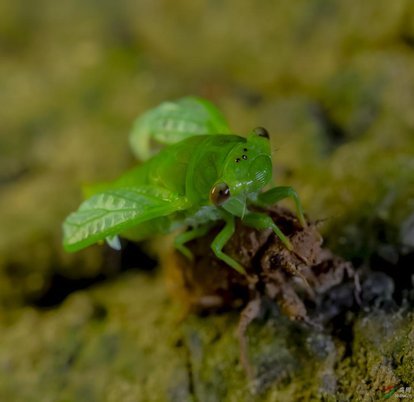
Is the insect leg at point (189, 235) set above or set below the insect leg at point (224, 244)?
above

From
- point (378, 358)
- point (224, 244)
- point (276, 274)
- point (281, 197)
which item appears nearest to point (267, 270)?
point (276, 274)

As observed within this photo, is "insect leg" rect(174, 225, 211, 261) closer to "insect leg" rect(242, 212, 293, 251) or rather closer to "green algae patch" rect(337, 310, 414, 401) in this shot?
"insect leg" rect(242, 212, 293, 251)

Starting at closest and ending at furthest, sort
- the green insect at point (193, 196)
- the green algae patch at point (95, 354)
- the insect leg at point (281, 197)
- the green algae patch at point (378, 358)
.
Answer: the green algae patch at point (378, 358) < the green insect at point (193, 196) < the insect leg at point (281, 197) < the green algae patch at point (95, 354)

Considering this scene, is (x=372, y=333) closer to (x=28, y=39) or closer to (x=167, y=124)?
(x=167, y=124)

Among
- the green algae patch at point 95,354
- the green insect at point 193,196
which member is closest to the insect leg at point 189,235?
the green insect at point 193,196

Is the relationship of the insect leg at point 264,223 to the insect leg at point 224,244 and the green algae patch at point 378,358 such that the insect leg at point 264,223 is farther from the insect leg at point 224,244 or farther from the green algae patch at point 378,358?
the green algae patch at point 378,358

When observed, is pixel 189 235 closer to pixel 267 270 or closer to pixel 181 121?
pixel 267 270

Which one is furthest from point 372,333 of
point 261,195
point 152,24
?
point 152,24
